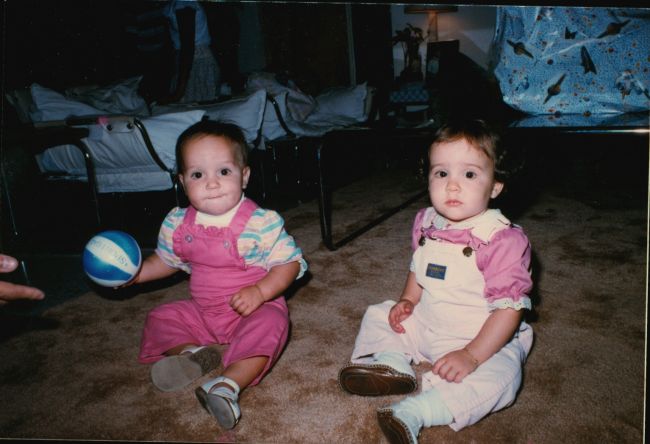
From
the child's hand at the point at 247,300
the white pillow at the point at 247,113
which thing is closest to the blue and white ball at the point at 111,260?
the child's hand at the point at 247,300

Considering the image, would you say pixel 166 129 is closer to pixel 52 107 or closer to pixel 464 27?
pixel 52 107

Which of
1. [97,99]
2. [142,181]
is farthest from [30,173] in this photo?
[142,181]

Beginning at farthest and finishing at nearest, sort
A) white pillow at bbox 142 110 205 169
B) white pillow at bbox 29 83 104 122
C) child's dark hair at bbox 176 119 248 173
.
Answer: white pillow at bbox 29 83 104 122, white pillow at bbox 142 110 205 169, child's dark hair at bbox 176 119 248 173

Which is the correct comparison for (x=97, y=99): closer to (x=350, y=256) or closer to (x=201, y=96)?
(x=201, y=96)

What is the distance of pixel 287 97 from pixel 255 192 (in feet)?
2.62

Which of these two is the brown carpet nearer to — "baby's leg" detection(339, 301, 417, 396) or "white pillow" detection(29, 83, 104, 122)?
"baby's leg" detection(339, 301, 417, 396)

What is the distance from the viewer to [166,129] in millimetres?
2270

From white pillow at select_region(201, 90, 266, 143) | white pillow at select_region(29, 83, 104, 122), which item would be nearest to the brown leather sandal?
white pillow at select_region(201, 90, 266, 143)

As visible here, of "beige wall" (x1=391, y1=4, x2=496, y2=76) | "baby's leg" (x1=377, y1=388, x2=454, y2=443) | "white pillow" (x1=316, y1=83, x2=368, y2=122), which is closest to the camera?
"baby's leg" (x1=377, y1=388, x2=454, y2=443)

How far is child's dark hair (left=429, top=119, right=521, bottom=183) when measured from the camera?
1.07 meters

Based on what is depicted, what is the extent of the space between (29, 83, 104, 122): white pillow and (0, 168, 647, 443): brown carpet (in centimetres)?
140

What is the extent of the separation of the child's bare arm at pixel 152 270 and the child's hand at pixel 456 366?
3.06 ft

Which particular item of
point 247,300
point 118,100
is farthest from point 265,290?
point 118,100

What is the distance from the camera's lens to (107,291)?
6.02 ft
